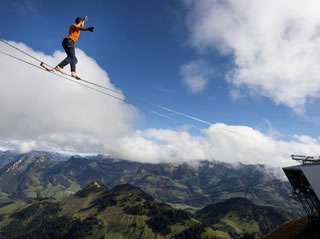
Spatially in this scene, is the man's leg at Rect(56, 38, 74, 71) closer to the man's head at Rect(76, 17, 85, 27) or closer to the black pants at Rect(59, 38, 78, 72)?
the black pants at Rect(59, 38, 78, 72)

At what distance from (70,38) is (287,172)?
61101 mm

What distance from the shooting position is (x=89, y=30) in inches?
573

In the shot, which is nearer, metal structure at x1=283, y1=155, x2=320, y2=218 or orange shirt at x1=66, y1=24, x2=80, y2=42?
orange shirt at x1=66, y1=24, x2=80, y2=42

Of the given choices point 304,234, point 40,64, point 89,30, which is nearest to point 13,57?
point 40,64

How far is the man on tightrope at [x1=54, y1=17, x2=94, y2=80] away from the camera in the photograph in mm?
15031

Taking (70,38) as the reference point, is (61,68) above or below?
below

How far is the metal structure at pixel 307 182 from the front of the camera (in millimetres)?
45250

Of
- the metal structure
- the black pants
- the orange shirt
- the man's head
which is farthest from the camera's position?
the metal structure

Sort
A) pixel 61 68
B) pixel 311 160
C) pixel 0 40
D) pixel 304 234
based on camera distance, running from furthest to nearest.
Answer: pixel 311 160, pixel 304 234, pixel 61 68, pixel 0 40

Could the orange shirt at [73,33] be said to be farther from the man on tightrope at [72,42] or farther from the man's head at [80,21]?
the man's head at [80,21]

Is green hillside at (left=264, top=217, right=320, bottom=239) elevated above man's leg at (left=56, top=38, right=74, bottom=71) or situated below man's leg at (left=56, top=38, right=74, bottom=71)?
below

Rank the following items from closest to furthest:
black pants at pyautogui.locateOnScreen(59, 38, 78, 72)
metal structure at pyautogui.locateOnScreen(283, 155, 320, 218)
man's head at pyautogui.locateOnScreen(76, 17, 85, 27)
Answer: man's head at pyautogui.locateOnScreen(76, 17, 85, 27) → black pants at pyautogui.locateOnScreen(59, 38, 78, 72) → metal structure at pyautogui.locateOnScreen(283, 155, 320, 218)

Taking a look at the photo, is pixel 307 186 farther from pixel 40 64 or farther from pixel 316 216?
pixel 40 64

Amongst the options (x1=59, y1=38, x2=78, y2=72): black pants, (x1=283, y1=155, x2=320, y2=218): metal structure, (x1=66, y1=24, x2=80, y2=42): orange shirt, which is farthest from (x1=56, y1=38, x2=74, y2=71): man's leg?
(x1=283, y1=155, x2=320, y2=218): metal structure
